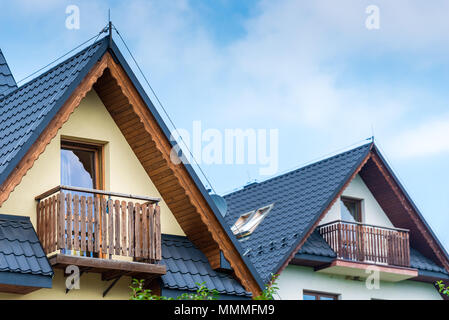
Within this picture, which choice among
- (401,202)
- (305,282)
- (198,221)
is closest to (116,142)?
(198,221)

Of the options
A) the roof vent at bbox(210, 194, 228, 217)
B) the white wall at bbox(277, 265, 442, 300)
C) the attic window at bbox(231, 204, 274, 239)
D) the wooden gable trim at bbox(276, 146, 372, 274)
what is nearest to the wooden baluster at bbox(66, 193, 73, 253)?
the roof vent at bbox(210, 194, 228, 217)

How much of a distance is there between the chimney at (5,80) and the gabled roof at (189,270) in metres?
4.74

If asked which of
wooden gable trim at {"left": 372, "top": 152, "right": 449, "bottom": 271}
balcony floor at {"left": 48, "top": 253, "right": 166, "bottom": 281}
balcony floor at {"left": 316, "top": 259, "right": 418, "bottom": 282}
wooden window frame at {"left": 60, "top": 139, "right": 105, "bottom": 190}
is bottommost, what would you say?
balcony floor at {"left": 48, "top": 253, "right": 166, "bottom": 281}

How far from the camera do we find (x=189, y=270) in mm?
16438

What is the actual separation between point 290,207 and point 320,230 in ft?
3.12

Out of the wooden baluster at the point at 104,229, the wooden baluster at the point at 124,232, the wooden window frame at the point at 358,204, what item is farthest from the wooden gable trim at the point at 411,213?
the wooden baluster at the point at 104,229

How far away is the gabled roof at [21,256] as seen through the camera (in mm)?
14078

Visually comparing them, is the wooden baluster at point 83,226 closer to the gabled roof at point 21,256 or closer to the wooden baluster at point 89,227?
the wooden baluster at point 89,227

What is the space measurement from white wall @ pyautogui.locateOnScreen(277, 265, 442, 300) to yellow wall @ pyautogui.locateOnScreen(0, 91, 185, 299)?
6622mm

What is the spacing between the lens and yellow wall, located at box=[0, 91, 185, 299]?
15352mm

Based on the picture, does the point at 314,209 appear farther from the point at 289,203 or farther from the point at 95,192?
the point at 95,192

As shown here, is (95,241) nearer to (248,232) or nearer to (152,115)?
(152,115)

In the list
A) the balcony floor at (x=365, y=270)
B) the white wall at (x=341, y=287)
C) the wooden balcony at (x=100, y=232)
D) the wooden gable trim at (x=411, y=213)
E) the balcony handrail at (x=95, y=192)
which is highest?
the wooden gable trim at (x=411, y=213)

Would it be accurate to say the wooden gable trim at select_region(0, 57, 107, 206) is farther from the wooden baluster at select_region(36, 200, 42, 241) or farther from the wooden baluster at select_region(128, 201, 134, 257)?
the wooden baluster at select_region(128, 201, 134, 257)
